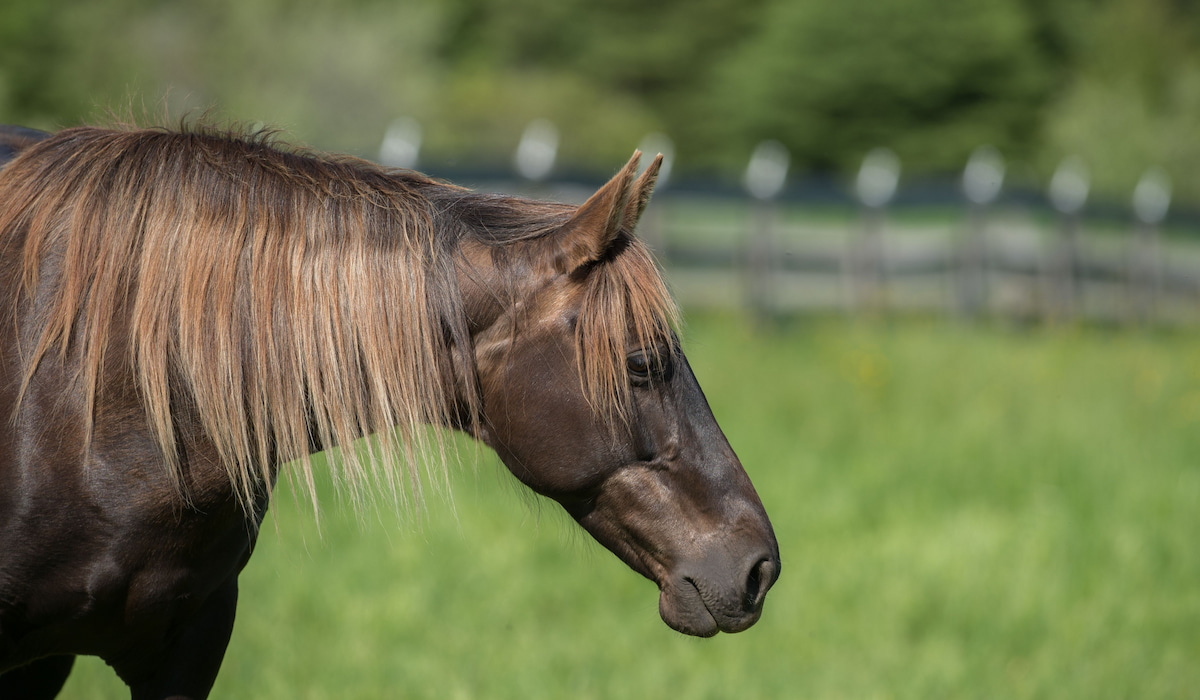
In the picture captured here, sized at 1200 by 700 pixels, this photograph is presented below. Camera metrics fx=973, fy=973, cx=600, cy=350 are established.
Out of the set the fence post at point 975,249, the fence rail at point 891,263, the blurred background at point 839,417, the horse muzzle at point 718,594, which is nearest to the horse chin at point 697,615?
the horse muzzle at point 718,594

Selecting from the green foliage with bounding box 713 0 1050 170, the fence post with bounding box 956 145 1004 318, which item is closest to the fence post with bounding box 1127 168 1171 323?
the fence post with bounding box 956 145 1004 318

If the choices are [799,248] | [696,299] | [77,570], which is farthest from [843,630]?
[799,248]

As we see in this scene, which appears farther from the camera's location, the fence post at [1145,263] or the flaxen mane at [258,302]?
the fence post at [1145,263]

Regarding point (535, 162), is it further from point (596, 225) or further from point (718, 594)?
point (718, 594)

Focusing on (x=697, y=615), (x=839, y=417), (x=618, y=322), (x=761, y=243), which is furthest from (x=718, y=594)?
(x=761, y=243)

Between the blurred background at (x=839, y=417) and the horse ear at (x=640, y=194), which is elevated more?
the horse ear at (x=640, y=194)

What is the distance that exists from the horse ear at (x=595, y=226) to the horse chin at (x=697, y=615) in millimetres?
752

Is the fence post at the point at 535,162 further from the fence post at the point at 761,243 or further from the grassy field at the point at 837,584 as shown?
the grassy field at the point at 837,584

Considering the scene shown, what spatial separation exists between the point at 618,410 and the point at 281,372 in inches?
28.0

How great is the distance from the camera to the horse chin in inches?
84.6

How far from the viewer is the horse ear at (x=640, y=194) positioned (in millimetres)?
2043

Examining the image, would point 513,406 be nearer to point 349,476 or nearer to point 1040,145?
point 349,476

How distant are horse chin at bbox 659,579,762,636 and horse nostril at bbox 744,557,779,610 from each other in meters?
0.02

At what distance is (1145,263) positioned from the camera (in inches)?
569
